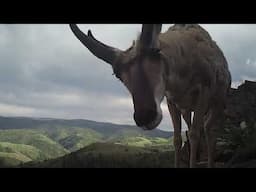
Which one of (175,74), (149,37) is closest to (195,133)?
(175,74)


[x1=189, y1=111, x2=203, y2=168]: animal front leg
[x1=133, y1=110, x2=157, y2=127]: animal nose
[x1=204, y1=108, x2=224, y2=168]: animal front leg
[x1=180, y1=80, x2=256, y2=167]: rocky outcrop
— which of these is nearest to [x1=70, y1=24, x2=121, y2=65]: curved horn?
[x1=133, y1=110, x2=157, y2=127]: animal nose

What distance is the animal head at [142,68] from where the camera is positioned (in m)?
4.23

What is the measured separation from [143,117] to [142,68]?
2.27 ft

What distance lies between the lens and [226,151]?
829 centimetres

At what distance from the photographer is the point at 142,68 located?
15.0 ft

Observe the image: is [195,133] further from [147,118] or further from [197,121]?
[147,118]

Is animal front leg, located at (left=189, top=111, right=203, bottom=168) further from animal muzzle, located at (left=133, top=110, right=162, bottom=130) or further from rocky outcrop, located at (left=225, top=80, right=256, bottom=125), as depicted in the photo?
rocky outcrop, located at (left=225, top=80, right=256, bottom=125)

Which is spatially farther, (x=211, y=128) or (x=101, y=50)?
(x=211, y=128)

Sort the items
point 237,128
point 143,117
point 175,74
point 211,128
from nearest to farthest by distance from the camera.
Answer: point 143,117 < point 175,74 < point 211,128 < point 237,128

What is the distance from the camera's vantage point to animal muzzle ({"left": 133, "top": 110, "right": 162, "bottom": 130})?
4168 mm
